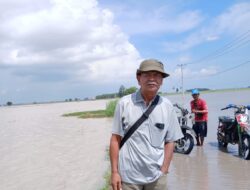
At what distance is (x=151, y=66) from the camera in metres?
2.94

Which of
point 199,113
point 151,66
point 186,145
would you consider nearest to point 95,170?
point 186,145

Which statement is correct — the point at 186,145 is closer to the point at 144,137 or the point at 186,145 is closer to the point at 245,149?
the point at 245,149

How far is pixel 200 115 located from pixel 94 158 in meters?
3.51

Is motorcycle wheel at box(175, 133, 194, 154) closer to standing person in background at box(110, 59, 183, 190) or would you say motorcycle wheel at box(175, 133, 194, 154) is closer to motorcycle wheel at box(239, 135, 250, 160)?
motorcycle wheel at box(239, 135, 250, 160)

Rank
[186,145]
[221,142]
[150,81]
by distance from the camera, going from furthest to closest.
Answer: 1. [221,142]
2. [186,145]
3. [150,81]

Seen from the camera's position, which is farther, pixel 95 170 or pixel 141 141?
pixel 95 170

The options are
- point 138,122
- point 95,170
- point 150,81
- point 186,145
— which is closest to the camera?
point 138,122

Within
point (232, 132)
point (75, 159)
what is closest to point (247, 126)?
point (232, 132)

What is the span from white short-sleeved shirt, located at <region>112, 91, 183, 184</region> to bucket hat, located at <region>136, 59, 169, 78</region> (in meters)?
0.25

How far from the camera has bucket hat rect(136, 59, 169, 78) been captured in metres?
2.93

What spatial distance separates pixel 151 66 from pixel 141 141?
2.02ft

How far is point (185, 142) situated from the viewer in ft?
31.3

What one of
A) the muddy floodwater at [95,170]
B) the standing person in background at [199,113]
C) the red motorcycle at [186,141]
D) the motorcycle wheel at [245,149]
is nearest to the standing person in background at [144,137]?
the muddy floodwater at [95,170]

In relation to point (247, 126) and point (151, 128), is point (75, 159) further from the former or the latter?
point (151, 128)
